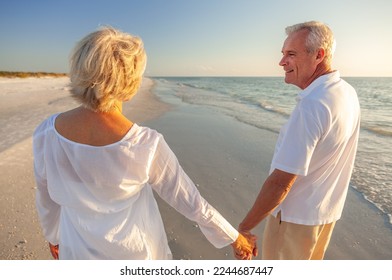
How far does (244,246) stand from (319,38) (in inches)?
55.8

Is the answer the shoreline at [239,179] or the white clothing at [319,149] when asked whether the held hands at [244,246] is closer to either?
the white clothing at [319,149]

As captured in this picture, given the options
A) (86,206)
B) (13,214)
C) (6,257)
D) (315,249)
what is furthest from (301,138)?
(13,214)

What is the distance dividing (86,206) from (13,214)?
2822mm

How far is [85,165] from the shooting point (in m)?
1.50

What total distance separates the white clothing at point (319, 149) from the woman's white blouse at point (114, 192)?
20.2 inches

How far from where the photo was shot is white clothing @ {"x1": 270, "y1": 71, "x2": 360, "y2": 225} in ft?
5.71

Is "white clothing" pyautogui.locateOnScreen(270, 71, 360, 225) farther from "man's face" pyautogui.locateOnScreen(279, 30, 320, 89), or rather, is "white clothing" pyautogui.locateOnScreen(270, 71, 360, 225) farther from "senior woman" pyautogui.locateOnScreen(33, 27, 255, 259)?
"senior woman" pyautogui.locateOnScreen(33, 27, 255, 259)

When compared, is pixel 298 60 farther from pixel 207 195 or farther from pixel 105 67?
pixel 207 195

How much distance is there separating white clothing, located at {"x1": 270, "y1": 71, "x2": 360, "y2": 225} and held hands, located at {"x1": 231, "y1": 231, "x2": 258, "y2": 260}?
0.94 feet

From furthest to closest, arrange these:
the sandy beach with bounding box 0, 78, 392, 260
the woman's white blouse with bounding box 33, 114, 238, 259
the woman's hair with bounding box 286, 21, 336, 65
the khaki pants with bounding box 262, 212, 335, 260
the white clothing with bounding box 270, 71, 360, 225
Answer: the sandy beach with bounding box 0, 78, 392, 260
the khaki pants with bounding box 262, 212, 335, 260
the woman's hair with bounding box 286, 21, 336, 65
the white clothing with bounding box 270, 71, 360, 225
the woman's white blouse with bounding box 33, 114, 238, 259

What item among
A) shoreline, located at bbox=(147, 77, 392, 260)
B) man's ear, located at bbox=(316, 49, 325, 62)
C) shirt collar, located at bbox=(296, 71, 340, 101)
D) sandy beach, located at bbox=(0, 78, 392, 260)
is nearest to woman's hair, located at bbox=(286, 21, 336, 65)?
man's ear, located at bbox=(316, 49, 325, 62)

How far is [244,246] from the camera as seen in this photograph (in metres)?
2.14

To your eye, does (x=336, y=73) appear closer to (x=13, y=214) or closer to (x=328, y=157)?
(x=328, y=157)

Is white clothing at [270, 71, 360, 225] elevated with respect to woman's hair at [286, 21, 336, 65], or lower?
lower
